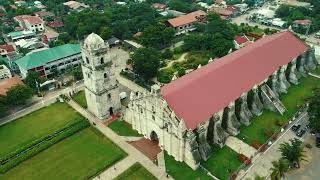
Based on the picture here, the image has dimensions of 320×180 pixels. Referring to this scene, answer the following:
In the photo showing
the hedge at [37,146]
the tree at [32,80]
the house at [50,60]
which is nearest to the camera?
the hedge at [37,146]

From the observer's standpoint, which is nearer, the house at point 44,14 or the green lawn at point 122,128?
the green lawn at point 122,128

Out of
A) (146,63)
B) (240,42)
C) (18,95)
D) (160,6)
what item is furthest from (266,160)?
(160,6)

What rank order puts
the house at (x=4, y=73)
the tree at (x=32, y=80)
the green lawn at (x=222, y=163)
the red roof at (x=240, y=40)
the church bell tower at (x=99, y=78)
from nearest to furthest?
1. the green lawn at (x=222, y=163)
2. the church bell tower at (x=99, y=78)
3. the tree at (x=32, y=80)
4. the house at (x=4, y=73)
5. the red roof at (x=240, y=40)

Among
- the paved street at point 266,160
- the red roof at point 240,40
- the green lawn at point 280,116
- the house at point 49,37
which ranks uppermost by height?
the red roof at point 240,40

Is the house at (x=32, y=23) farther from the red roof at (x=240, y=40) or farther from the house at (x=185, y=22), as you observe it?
the red roof at (x=240, y=40)

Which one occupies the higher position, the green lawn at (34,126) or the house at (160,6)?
the house at (160,6)

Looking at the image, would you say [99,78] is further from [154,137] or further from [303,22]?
[303,22]

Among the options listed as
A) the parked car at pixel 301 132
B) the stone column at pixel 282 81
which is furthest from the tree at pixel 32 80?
the parked car at pixel 301 132
